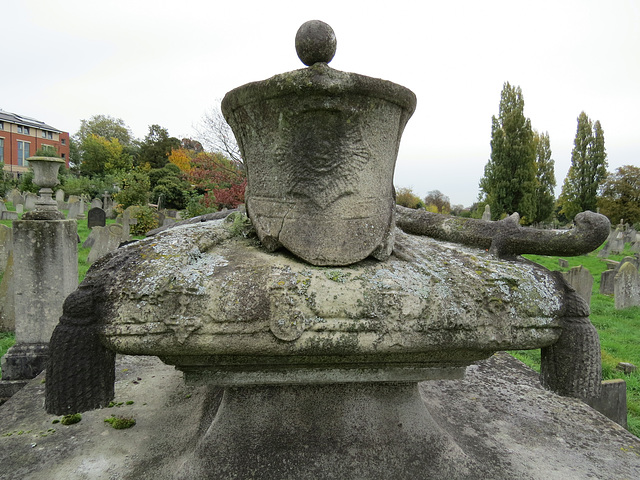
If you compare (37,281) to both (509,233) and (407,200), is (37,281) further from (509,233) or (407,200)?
(407,200)

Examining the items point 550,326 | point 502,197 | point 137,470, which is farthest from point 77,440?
point 502,197

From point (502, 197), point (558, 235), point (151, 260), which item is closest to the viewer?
point (151, 260)

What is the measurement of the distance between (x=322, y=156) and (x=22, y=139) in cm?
5366

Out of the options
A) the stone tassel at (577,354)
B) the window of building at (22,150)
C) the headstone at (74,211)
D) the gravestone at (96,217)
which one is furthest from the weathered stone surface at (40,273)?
the window of building at (22,150)

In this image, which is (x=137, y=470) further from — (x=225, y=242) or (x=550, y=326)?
(x=550, y=326)

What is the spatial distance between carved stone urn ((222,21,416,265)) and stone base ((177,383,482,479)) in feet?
2.79

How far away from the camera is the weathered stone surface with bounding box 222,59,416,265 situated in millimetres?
1564

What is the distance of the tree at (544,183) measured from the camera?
90.2ft

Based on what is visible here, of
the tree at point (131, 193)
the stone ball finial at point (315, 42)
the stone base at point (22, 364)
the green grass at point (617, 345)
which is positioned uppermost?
the tree at point (131, 193)

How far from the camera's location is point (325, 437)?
82.4 inches

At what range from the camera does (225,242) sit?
1.96 metres

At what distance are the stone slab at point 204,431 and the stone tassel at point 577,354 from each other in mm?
532

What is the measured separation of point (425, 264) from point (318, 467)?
3.58ft

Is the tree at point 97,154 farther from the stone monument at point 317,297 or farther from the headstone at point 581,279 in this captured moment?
the stone monument at point 317,297
